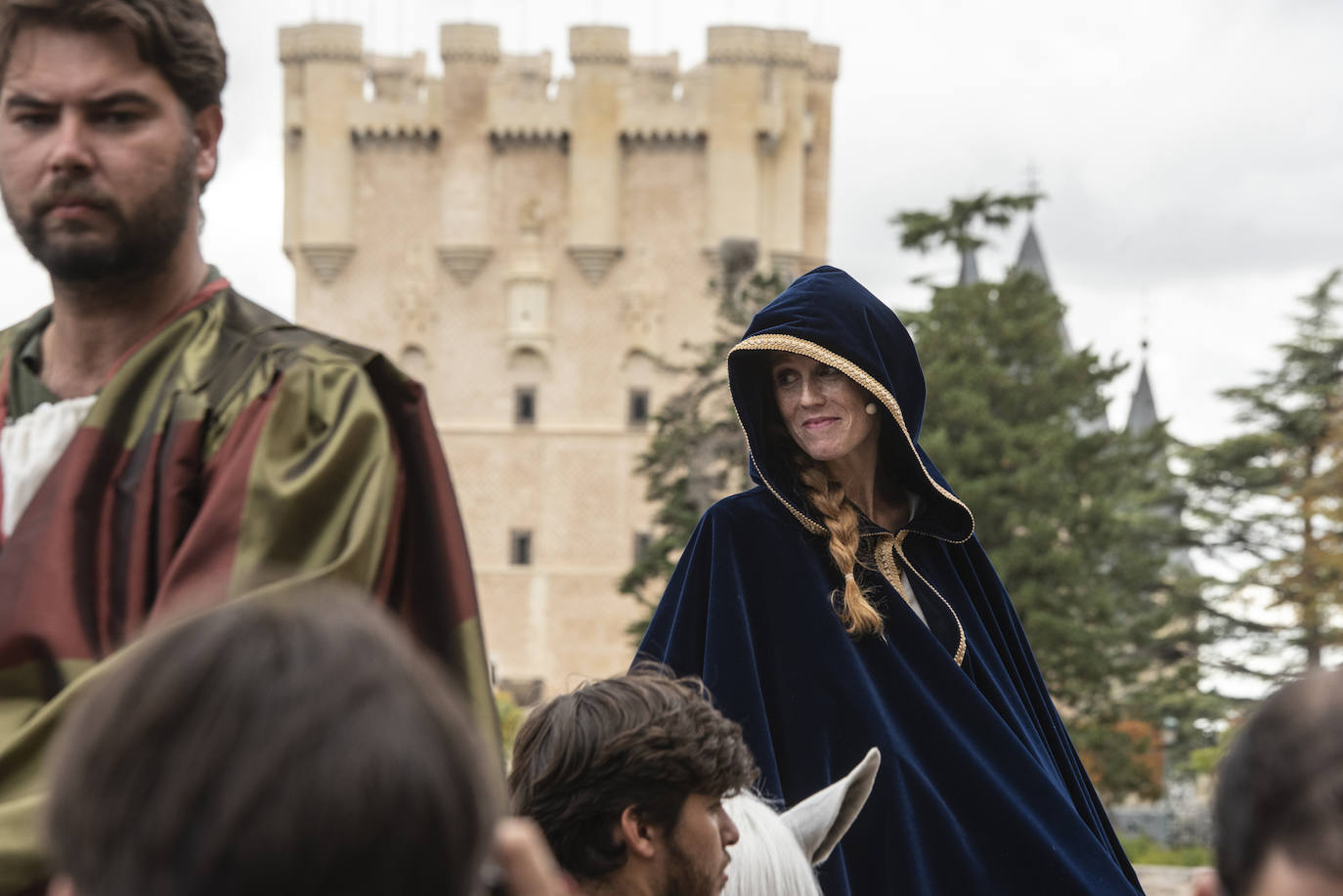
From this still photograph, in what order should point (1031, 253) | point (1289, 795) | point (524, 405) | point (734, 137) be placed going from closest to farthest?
1. point (1289, 795)
2. point (734, 137)
3. point (524, 405)
4. point (1031, 253)

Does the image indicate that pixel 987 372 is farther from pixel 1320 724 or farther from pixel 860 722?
pixel 1320 724

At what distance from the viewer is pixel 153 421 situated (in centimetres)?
212

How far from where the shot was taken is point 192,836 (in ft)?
3.44

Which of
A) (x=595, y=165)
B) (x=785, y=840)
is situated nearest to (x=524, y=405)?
(x=595, y=165)

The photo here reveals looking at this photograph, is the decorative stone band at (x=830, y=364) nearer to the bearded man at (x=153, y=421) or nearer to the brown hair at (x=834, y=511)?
the brown hair at (x=834, y=511)

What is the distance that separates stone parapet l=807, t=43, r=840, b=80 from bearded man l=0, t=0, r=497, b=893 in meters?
49.0

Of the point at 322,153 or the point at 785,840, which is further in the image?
the point at 322,153

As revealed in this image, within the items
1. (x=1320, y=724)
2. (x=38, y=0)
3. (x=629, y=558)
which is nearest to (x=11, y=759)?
(x=38, y=0)

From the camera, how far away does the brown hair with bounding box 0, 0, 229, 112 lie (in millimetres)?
2107

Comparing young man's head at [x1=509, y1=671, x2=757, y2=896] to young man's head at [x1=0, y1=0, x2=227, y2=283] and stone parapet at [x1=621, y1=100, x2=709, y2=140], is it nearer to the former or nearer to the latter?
young man's head at [x1=0, y1=0, x2=227, y2=283]

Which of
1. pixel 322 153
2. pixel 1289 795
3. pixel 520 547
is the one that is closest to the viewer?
pixel 1289 795

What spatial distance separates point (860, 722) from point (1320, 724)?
255 cm

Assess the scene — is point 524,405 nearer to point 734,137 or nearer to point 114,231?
point 734,137

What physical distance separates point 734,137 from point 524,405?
8563 mm
